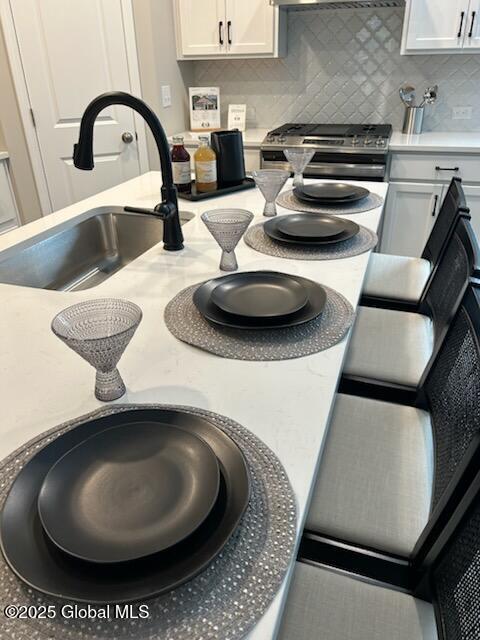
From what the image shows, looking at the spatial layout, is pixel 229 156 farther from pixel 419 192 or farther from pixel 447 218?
pixel 419 192

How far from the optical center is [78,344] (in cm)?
71

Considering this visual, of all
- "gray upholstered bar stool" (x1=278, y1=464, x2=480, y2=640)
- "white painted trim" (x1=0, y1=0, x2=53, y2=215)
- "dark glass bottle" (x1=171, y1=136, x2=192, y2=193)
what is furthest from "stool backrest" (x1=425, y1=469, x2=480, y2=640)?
"white painted trim" (x1=0, y1=0, x2=53, y2=215)

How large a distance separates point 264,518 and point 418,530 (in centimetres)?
46

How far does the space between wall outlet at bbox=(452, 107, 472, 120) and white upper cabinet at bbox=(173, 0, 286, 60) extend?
123 centimetres

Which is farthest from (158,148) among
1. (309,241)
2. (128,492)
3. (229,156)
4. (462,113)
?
(462,113)

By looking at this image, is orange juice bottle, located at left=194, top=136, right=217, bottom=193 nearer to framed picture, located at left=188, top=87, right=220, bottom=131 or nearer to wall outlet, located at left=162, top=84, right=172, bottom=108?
wall outlet, located at left=162, top=84, right=172, bottom=108

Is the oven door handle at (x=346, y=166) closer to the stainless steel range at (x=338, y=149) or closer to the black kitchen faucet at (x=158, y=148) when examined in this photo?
the stainless steel range at (x=338, y=149)

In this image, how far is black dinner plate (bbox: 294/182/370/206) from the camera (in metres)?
1.72

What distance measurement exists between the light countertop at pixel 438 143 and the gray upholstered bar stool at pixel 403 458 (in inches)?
81.0

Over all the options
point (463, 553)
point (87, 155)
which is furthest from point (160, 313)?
point (463, 553)

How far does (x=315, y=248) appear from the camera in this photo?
4.53 ft

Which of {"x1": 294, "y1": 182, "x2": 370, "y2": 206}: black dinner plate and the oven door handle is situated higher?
{"x1": 294, "y1": 182, "x2": 370, "y2": 206}: black dinner plate

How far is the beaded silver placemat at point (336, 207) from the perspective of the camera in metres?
1.69

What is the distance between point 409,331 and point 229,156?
985 mm
